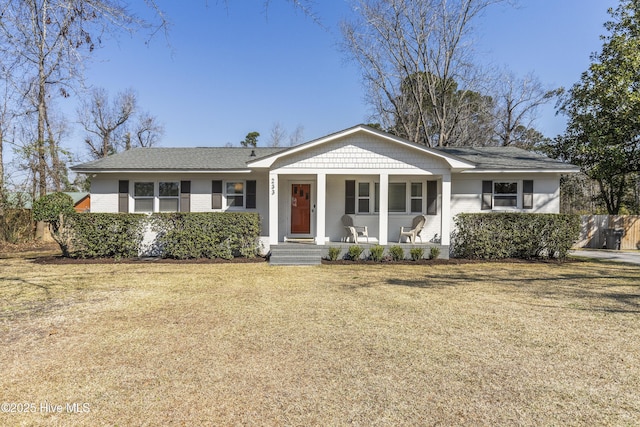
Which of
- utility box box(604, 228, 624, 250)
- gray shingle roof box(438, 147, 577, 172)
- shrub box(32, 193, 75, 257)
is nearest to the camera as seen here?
shrub box(32, 193, 75, 257)

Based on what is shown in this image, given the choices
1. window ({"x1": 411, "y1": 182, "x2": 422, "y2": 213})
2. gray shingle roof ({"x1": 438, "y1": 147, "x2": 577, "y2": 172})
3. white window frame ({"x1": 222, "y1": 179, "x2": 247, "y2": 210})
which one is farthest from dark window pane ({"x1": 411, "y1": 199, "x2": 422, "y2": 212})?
white window frame ({"x1": 222, "y1": 179, "x2": 247, "y2": 210})

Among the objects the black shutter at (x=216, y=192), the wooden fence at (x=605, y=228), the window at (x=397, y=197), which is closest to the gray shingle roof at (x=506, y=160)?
the window at (x=397, y=197)

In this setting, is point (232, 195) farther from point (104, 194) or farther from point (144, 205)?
point (104, 194)

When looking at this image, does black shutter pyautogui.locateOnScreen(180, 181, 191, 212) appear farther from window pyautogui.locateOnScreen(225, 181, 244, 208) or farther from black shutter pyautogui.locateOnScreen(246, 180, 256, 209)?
black shutter pyautogui.locateOnScreen(246, 180, 256, 209)

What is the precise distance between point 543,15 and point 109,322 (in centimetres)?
1619

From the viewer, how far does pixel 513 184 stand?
→ 13.4 m

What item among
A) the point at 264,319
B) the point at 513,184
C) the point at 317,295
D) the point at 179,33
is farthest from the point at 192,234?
the point at 513,184

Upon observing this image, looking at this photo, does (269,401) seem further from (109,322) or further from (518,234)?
(518,234)

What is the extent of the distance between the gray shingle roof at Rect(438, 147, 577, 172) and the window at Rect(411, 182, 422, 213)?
1.88 metres

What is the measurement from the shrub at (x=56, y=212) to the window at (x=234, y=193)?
5.18 m

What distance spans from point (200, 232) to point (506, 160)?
480 inches

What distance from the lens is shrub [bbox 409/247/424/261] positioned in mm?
11688

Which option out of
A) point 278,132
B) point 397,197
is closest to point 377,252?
point 397,197

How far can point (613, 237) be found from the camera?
16156mm
